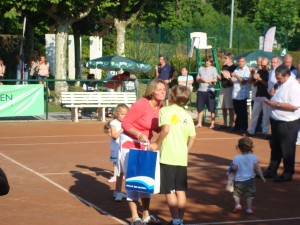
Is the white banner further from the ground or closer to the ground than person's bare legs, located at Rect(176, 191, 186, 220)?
further from the ground

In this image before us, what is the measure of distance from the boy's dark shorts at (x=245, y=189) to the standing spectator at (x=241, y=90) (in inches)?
401

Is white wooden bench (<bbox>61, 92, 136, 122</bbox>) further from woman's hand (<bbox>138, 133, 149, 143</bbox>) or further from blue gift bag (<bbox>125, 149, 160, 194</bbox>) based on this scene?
blue gift bag (<bbox>125, 149, 160, 194</bbox>)

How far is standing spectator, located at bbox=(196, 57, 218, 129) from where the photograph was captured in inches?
866

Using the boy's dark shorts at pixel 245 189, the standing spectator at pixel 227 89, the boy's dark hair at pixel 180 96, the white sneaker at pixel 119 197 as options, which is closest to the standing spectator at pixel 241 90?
the standing spectator at pixel 227 89

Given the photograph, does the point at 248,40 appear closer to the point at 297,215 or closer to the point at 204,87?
the point at 204,87

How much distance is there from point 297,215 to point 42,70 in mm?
19312

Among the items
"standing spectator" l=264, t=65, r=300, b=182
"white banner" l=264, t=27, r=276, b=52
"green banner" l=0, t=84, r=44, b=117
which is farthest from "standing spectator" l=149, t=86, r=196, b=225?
A: "white banner" l=264, t=27, r=276, b=52

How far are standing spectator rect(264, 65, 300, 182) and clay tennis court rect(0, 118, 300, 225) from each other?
1.67 feet

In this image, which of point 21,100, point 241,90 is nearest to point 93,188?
point 241,90

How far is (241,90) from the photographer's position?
68.4 ft

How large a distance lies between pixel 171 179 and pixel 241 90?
1197 centimetres

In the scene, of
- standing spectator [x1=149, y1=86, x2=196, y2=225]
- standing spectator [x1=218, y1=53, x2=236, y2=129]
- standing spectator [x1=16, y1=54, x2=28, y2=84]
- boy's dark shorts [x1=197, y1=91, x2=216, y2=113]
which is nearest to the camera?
standing spectator [x1=149, y1=86, x2=196, y2=225]

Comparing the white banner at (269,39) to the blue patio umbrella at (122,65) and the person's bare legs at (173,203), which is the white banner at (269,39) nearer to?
the blue patio umbrella at (122,65)

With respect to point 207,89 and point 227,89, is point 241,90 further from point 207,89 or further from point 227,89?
point 207,89
